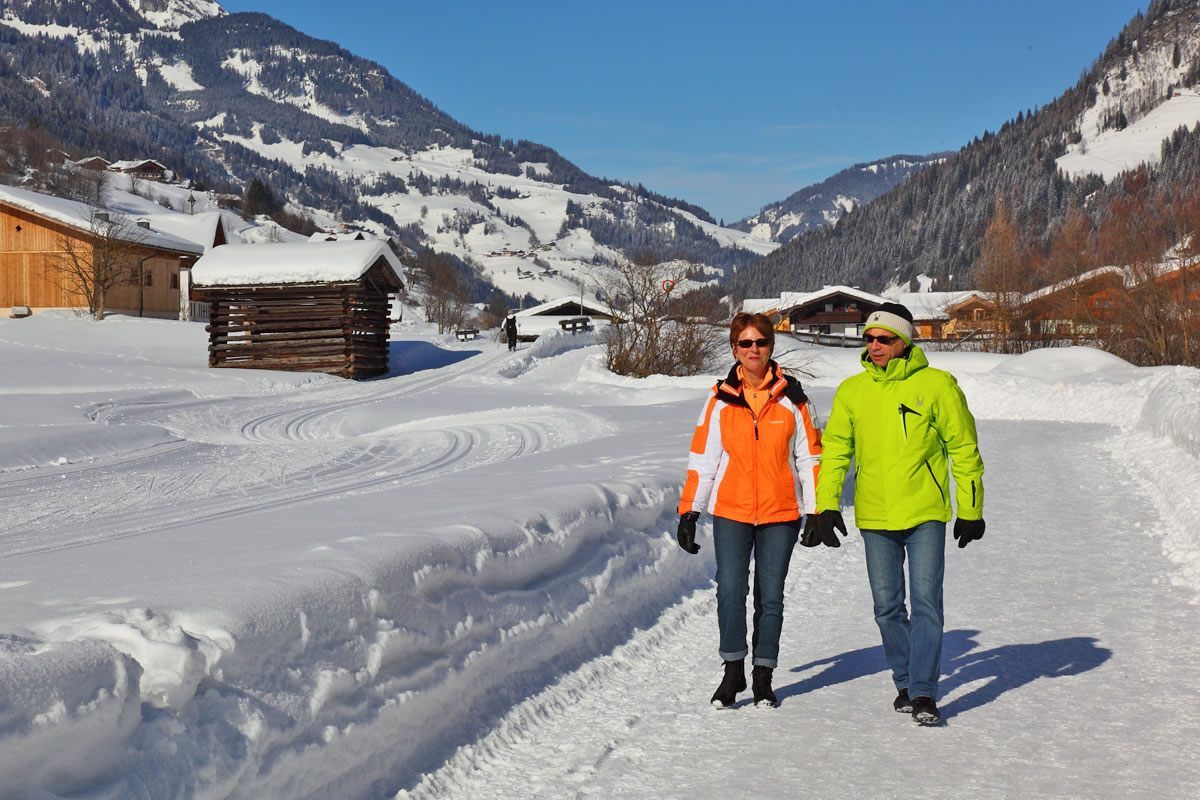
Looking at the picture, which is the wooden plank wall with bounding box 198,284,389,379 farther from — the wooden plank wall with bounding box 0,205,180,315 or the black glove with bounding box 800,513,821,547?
the black glove with bounding box 800,513,821,547

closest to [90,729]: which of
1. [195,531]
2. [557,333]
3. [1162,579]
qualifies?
[195,531]

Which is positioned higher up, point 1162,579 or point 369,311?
point 369,311

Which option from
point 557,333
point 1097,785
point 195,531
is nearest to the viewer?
point 1097,785

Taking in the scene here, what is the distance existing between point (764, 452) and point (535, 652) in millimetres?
1727

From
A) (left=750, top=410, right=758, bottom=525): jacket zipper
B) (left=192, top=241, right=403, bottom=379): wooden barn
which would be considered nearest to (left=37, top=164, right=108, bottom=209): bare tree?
(left=192, top=241, right=403, bottom=379): wooden barn

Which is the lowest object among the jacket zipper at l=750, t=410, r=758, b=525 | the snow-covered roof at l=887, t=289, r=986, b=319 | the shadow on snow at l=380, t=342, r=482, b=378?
the shadow on snow at l=380, t=342, r=482, b=378

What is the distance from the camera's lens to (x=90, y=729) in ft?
10.5

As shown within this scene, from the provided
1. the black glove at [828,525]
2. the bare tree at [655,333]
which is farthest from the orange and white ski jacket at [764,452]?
the bare tree at [655,333]

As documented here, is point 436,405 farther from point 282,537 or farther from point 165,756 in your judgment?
point 165,756

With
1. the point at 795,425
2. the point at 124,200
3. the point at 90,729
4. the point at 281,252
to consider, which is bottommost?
the point at 90,729

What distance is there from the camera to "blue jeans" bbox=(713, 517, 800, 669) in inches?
208

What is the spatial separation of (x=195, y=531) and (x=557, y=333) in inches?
1534

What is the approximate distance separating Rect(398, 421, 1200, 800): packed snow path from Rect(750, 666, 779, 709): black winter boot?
7 centimetres

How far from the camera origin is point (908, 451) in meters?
4.96
